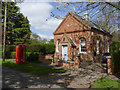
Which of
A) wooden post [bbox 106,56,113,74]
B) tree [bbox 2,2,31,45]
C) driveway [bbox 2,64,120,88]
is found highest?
tree [bbox 2,2,31,45]

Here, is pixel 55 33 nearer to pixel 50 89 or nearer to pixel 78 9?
pixel 78 9

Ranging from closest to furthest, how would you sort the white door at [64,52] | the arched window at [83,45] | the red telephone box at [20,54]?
the red telephone box at [20,54]
the white door at [64,52]
the arched window at [83,45]

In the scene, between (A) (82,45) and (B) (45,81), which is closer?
(B) (45,81)

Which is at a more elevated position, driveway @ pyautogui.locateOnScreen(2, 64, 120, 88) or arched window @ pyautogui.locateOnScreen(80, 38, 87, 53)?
arched window @ pyautogui.locateOnScreen(80, 38, 87, 53)

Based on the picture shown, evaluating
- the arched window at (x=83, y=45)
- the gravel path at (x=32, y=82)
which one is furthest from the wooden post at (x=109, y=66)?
the arched window at (x=83, y=45)

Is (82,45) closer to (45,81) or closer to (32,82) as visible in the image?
(45,81)

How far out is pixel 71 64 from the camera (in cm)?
1173

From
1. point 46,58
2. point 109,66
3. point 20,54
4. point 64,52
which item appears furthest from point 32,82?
point 46,58

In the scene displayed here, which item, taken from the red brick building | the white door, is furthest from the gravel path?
the white door

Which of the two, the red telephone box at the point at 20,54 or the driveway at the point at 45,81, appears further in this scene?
the red telephone box at the point at 20,54

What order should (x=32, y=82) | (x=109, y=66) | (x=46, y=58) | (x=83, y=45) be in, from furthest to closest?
(x=46, y=58) → (x=83, y=45) → (x=109, y=66) → (x=32, y=82)

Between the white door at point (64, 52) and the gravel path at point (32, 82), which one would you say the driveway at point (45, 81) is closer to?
the gravel path at point (32, 82)

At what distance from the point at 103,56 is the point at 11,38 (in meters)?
25.0

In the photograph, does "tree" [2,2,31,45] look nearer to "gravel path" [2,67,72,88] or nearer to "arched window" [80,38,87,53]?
"arched window" [80,38,87,53]
